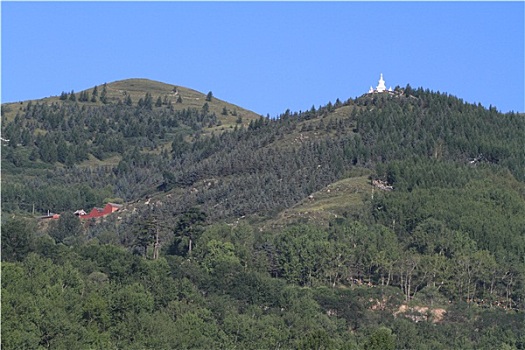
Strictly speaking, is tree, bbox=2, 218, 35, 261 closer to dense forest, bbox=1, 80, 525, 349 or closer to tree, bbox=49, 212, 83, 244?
dense forest, bbox=1, 80, 525, 349

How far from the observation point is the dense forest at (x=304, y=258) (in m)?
111

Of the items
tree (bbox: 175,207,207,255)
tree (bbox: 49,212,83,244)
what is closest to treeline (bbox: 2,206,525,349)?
tree (bbox: 175,207,207,255)

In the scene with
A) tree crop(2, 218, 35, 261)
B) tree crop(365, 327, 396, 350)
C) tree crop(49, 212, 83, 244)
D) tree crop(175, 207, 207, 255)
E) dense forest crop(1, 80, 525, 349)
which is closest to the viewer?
tree crop(365, 327, 396, 350)

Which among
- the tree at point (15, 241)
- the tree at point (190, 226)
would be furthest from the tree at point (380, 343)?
the tree at point (190, 226)

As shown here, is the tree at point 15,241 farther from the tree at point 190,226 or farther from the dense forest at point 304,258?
the tree at point 190,226

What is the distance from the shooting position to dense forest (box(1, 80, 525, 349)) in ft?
365

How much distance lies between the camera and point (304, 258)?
142 metres

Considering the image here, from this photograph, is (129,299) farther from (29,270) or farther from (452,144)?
(452,144)

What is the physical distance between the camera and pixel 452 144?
192625mm

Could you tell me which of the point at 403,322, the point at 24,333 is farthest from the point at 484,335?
the point at 24,333

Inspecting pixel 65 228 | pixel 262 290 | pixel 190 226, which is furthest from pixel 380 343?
pixel 65 228

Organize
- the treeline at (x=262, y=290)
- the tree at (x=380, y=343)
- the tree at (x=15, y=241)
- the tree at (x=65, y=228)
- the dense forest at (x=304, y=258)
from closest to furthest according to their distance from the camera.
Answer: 1. the tree at (x=380, y=343)
2. the treeline at (x=262, y=290)
3. the dense forest at (x=304, y=258)
4. the tree at (x=15, y=241)
5. the tree at (x=65, y=228)

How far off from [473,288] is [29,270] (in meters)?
43.7

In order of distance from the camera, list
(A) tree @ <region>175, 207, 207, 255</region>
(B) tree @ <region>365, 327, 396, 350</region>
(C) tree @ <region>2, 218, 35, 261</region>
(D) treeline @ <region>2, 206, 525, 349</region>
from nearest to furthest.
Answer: (B) tree @ <region>365, 327, 396, 350</region>
(D) treeline @ <region>2, 206, 525, 349</region>
(C) tree @ <region>2, 218, 35, 261</region>
(A) tree @ <region>175, 207, 207, 255</region>
